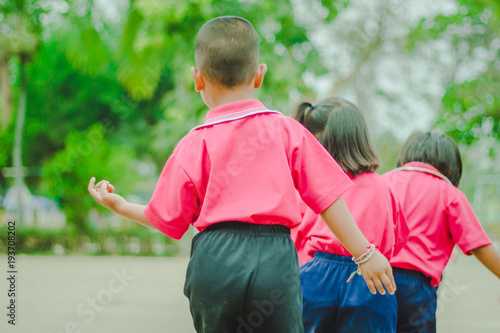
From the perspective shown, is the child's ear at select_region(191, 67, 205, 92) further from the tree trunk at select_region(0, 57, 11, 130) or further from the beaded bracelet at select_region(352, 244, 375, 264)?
the tree trunk at select_region(0, 57, 11, 130)

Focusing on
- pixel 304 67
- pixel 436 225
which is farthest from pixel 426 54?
pixel 436 225

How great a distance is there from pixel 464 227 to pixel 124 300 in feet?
16.2

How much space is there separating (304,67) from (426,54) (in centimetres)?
562

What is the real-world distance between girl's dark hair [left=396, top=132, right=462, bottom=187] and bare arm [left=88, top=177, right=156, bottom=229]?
1688 millimetres

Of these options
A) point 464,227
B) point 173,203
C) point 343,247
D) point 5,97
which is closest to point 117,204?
point 173,203

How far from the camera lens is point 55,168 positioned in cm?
1311

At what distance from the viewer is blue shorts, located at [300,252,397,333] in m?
2.30

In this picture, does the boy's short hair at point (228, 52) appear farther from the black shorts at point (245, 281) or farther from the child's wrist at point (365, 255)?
the child's wrist at point (365, 255)

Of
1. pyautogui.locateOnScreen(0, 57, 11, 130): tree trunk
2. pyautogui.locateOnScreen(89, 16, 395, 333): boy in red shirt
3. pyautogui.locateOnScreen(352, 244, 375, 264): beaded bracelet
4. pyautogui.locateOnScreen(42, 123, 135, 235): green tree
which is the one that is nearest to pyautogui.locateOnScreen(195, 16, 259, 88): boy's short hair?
pyautogui.locateOnScreen(89, 16, 395, 333): boy in red shirt

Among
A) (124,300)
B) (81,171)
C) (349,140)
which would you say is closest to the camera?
(349,140)

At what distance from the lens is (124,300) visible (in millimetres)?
6773

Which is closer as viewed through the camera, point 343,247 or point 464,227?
point 343,247

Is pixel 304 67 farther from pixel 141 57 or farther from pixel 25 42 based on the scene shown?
pixel 25 42

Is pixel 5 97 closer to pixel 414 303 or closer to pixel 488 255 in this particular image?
pixel 414 303
